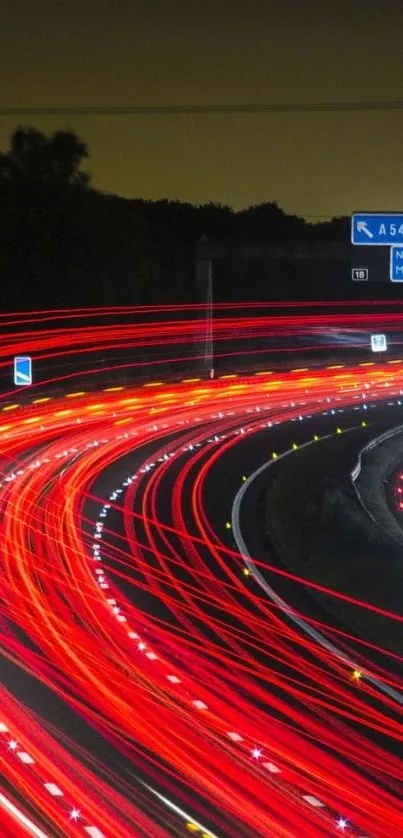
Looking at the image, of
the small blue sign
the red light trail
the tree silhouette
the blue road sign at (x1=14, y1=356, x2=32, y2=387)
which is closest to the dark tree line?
the tree silhouette

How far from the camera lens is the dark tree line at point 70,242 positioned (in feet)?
226

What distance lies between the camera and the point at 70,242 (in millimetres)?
74812

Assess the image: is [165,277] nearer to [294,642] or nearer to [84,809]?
[294,642]

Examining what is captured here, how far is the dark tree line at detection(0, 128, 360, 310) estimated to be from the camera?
2717 inches

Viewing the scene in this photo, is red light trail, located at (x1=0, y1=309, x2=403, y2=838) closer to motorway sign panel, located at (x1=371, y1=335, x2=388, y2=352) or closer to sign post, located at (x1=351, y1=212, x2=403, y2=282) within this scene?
sign post, located at (x1=351, y1=212, x2=403, y2=282)

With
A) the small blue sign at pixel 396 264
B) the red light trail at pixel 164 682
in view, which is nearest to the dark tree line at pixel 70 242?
the small blue sign at pixel 396 264

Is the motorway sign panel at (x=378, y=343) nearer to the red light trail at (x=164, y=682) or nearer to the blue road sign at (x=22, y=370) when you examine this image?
the blue road sign at (x=22, y=370)

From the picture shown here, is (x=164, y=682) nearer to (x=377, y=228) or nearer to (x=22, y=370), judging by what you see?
(x=377, y=228)

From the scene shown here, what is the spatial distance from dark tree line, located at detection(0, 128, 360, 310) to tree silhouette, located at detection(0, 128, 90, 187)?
0.17 feet

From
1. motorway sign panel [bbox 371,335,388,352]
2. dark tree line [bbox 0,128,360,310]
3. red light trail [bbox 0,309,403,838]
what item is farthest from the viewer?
dark tree line [bbox 0,128,360,310]

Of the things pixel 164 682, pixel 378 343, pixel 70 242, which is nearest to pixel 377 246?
pixel 164 682

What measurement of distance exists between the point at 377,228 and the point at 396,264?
2.35 m

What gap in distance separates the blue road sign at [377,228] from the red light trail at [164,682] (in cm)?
628

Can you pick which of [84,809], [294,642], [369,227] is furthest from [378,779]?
[369,227]
